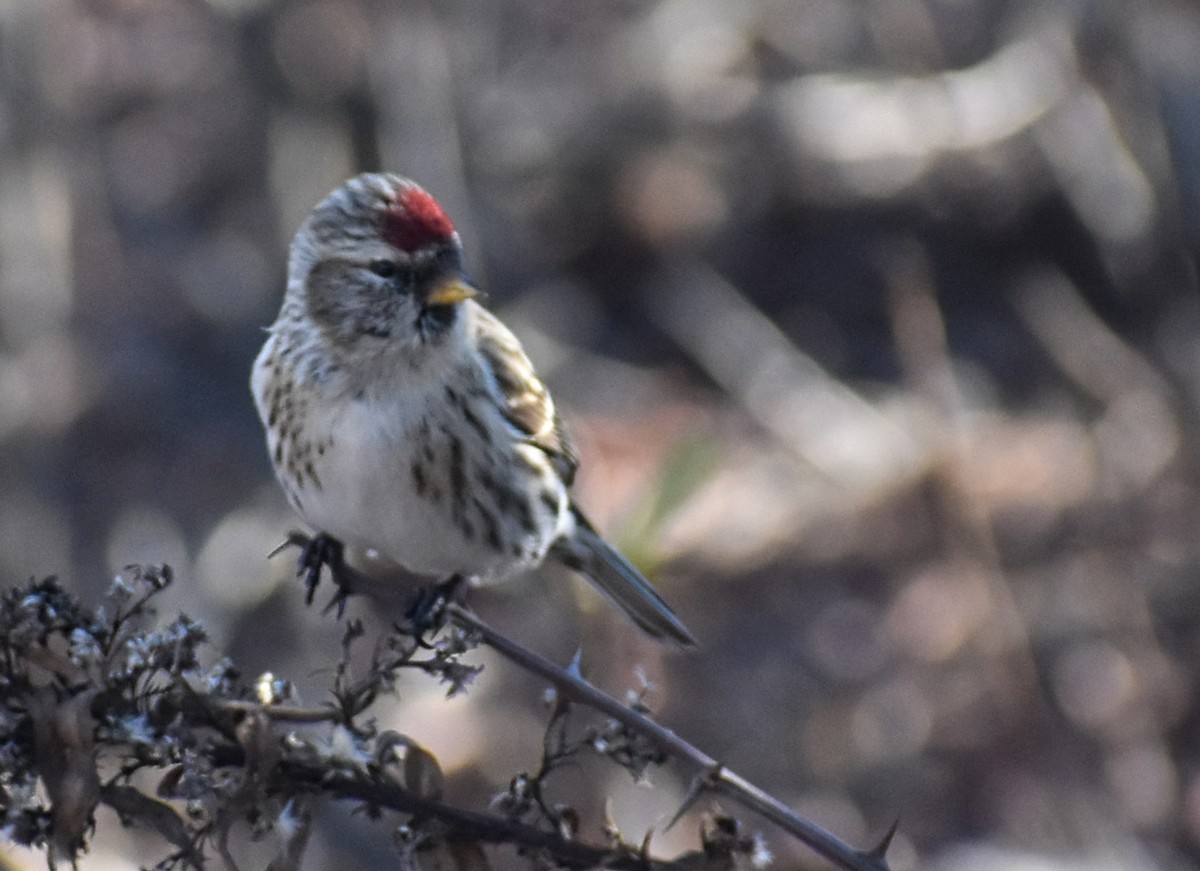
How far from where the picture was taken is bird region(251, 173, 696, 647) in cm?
274

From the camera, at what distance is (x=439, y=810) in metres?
1.63

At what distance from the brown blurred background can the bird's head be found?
6.71 ft

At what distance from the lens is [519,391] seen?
3.13 metres

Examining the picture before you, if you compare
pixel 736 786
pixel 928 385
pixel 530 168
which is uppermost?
pixel 736 786

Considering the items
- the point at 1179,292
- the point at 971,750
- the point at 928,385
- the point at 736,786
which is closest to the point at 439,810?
the point at 736,786

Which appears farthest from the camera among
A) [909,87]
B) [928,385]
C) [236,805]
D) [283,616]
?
[909,87]

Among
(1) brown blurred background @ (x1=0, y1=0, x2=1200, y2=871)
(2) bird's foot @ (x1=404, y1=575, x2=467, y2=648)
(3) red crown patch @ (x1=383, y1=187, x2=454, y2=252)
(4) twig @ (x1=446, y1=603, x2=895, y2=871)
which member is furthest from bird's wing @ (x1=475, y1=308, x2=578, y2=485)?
(1) brown blurred background @ (x1=0, y1=0, x2=1200, y2=871)

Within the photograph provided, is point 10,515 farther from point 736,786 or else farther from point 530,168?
point 736,786

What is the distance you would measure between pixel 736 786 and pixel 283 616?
153 inches

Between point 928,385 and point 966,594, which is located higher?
point 928,385

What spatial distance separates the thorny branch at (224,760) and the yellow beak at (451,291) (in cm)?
104

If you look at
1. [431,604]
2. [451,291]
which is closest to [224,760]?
[431,604]

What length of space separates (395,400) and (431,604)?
0.35m

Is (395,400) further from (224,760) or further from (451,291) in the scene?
(224,760)
